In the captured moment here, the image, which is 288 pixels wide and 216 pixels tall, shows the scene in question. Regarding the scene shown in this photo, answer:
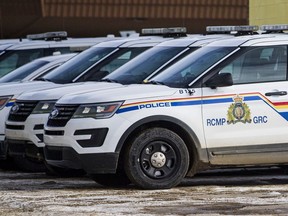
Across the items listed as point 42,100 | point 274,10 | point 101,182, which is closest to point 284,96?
point 101,182

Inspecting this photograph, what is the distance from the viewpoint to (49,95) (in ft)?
40.7

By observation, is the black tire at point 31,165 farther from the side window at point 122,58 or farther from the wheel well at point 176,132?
the wheel well at point 176,132

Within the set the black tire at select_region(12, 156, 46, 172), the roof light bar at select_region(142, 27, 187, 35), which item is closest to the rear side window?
the roof light bar at select_region(142, 27, 187, 35)

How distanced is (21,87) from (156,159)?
3.43 meters

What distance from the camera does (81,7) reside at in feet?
116

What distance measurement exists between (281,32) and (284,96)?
149 cm

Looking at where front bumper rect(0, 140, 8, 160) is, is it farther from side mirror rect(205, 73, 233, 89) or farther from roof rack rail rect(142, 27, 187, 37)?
side mirror rect(205, 73, 233, 89)

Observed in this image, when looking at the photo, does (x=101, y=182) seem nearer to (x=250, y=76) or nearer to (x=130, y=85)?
(x=130, y=85)

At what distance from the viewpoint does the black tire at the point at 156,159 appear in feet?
35.3

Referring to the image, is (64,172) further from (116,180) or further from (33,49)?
(33,49)

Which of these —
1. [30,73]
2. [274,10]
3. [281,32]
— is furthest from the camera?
[274,10]

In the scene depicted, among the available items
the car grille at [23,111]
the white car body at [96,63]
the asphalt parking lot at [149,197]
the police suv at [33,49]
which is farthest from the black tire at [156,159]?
the police suv at [33,49]

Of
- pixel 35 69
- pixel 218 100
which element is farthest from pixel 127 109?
pixel 35 69

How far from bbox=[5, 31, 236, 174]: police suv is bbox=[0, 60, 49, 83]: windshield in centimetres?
235
